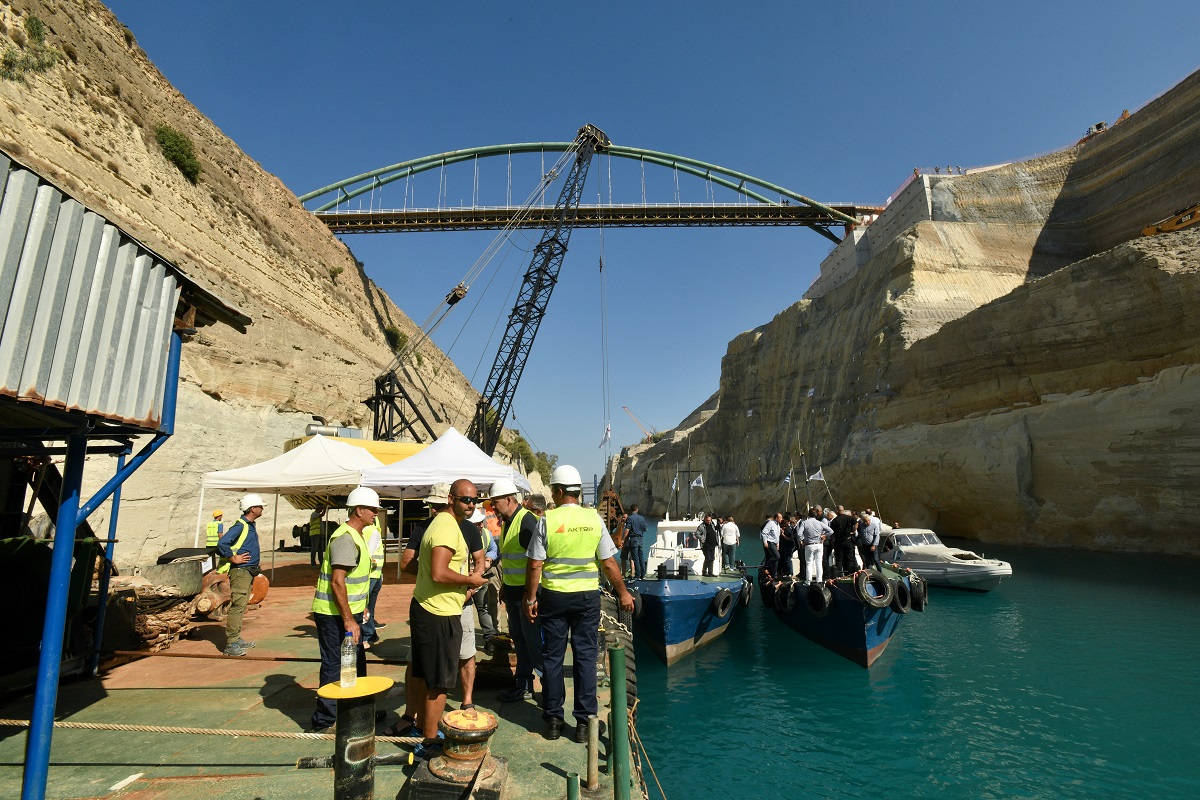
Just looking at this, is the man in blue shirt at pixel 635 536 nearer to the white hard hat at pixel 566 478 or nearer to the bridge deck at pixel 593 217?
the white hard hat at pixel 566 478

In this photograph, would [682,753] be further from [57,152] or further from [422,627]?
[57,152]

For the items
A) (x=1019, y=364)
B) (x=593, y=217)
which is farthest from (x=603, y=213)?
(x=1019, y=364)

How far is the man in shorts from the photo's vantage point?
4141 millimetres

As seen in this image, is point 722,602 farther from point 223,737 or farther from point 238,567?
point 223,737

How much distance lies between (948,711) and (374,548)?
353 inches

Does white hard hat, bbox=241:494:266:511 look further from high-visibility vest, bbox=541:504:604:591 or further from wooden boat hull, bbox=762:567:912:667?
wooden boat hull, bbox=762:567:912:667

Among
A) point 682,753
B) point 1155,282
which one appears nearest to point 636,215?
point 1155,282

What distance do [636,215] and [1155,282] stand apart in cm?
3304

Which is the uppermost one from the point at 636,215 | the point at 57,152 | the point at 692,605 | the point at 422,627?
the point at 636,215

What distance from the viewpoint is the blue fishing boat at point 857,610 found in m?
11.6

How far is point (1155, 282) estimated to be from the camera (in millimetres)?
24875

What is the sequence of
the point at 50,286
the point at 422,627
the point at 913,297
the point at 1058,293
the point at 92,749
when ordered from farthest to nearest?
the point at 913,297, the point at 1058,293, the point at 92,749, the point at 422,627, the point at 50,286

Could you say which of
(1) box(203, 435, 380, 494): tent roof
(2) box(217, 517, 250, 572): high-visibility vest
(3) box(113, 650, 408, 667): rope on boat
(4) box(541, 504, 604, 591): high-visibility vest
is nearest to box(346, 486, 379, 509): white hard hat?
(4) box(541, 504, 604, 591): high-visibility vest

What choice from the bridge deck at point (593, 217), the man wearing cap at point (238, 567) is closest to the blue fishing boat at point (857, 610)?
the man wearing cap at point (238, 567)
